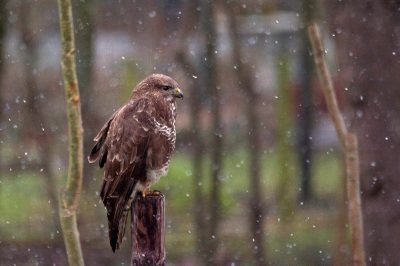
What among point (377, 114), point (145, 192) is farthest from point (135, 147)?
point (377, 114)

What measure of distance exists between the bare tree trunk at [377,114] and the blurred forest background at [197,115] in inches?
10.4

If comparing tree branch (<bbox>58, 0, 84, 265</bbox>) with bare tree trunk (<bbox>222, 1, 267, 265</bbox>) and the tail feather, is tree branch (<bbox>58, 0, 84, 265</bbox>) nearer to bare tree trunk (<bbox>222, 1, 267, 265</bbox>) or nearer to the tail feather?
the tail feather

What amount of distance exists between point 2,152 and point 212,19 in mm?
2842

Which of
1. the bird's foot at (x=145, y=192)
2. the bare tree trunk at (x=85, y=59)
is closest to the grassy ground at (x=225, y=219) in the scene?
the bare tree trunk at (x=85, y=59)

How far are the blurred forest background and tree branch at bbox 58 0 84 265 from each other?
3.06 meters

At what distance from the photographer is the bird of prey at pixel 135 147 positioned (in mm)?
2654

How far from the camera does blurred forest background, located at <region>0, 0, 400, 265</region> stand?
5.12 m

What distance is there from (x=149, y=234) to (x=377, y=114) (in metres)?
2.52

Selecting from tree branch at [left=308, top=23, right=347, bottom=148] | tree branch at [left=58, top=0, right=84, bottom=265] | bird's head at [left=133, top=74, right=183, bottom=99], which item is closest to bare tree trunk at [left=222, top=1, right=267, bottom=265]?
bird's head at [left=133, top=74, right=183, bottom=99]

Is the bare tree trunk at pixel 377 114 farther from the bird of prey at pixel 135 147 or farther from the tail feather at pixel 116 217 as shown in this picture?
the tail feather at pixel 116 217

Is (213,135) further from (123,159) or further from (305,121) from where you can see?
(123,159)

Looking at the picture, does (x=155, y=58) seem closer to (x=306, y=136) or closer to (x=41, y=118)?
(x=41, y=118)

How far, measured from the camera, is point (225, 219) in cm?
612

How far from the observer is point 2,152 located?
5.73 m
